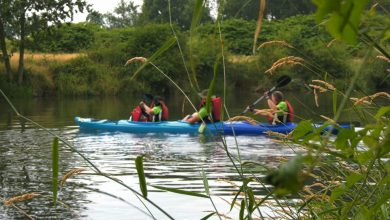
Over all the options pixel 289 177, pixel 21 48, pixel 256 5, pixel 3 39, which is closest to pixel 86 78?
pixel 21 48

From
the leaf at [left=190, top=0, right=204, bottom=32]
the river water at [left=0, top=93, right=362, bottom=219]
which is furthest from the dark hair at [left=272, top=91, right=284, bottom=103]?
the leaf at [left=190, top=0, right=204, bottom=32]

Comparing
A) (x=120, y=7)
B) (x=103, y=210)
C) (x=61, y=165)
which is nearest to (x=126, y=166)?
(x=61, y=165)

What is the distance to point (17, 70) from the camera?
108 feet

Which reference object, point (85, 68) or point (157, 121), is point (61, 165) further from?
point (85, 68)

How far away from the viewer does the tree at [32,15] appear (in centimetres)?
3090

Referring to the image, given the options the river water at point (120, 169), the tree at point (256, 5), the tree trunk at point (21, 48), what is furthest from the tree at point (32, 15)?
the tree at point (256, 5)

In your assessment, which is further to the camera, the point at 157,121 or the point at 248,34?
the point at 248,34

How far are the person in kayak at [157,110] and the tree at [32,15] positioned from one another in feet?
55.5

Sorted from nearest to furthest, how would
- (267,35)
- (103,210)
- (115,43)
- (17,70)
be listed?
(103,210) → (17,70) → (115,43) → (267,35)

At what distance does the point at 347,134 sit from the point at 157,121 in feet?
46.2


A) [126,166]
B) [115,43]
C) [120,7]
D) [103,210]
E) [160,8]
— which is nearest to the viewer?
[103,210]

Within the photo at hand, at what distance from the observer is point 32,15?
104ft

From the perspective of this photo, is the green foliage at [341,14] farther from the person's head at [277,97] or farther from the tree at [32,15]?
the tree at [32,15]

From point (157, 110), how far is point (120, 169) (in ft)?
19.8
